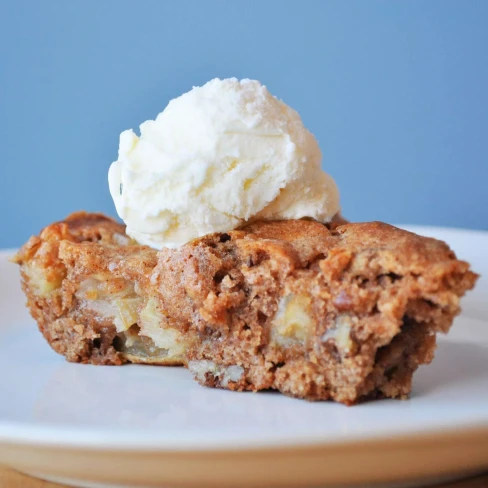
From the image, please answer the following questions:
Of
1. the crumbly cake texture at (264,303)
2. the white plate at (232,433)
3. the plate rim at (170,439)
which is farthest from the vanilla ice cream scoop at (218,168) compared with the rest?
the plate rim at (170,439)

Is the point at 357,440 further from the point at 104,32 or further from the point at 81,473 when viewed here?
the point at 104,32

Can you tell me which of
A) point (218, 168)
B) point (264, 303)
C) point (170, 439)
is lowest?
point (170, 439)

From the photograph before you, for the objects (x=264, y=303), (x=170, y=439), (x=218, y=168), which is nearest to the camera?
(x=170, y=439)

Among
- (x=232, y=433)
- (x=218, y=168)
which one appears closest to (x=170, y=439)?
(x=232, y=433)

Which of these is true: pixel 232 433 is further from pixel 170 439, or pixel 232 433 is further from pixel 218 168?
pixel 218 168

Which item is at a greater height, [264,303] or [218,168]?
[218,168]

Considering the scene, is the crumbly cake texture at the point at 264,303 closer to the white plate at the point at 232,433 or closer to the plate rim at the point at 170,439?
the white plate at the point at 232,433

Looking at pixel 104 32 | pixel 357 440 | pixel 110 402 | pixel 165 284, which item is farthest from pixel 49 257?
pixel 104 32

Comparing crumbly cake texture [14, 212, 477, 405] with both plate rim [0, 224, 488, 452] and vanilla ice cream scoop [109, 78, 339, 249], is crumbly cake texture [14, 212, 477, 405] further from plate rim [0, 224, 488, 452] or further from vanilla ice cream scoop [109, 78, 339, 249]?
plate rim [0, 224, 488, 452]
